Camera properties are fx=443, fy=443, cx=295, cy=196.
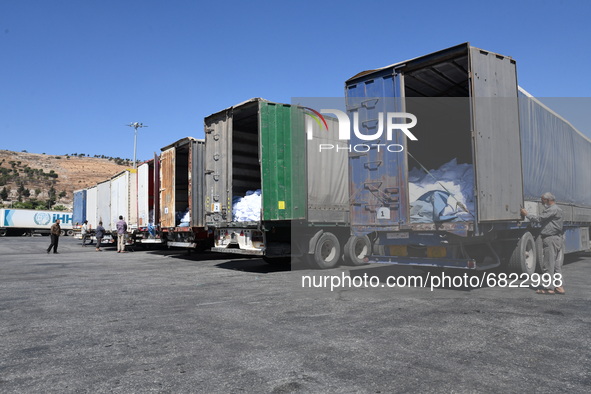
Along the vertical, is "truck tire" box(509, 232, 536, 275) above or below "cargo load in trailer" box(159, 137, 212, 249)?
below

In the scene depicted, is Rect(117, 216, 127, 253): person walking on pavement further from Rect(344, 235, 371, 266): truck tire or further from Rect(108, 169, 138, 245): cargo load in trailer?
Rect(344, 235, 371, 266): truck tire

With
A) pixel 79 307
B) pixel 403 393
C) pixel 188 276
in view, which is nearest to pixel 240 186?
pixel 188 276

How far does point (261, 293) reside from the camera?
7594mm

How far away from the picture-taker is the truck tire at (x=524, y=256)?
27.5 ft

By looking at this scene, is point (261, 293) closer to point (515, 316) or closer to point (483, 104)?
point (515, 316)

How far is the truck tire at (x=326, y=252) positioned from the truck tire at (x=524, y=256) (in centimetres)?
421

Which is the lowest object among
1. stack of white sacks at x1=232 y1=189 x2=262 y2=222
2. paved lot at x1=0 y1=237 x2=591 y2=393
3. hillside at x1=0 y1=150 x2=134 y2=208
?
paved lot at x1=0 y1=237 x2=591 y2=393

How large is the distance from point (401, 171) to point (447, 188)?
2.80 ft

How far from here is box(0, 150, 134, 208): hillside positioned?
80.2 m

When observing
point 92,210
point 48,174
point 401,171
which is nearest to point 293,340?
point 401,171

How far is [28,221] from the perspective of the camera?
48000mm

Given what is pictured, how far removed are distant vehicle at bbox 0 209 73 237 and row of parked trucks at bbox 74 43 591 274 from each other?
41.8 metres

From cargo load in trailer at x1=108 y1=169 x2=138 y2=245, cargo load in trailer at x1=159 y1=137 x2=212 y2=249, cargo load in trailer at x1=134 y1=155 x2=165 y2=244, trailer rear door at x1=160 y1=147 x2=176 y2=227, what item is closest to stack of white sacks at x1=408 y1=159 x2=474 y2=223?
cargo load in trailer at x1=159 y1=137 x2=212 y2=249

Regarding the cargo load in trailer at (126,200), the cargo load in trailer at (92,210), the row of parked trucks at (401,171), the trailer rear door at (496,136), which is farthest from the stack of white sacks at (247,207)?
the cargo load in trailer at (92,210)
